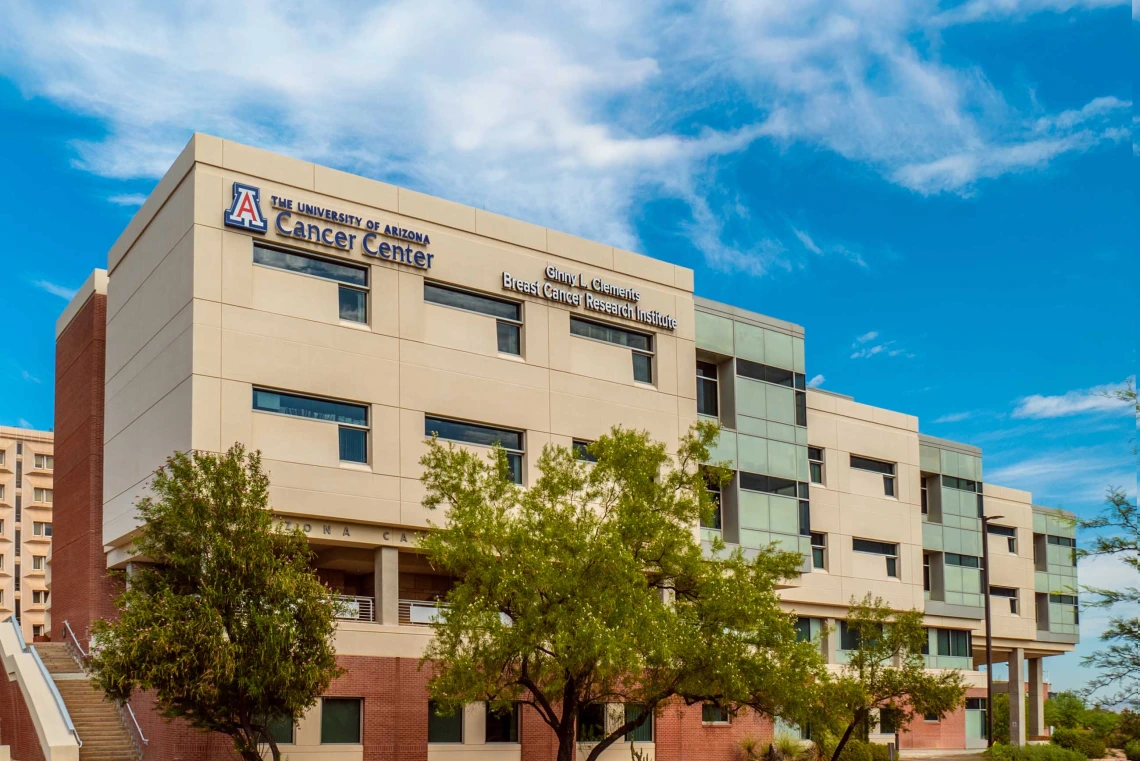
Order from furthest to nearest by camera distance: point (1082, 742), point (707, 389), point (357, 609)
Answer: point (1082, 742), point (707, 389), point (357, 609)

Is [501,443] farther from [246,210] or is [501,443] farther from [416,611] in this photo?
[246,210]

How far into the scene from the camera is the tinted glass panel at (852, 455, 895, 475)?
57.4m

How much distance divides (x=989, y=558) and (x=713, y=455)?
28875 millimetres

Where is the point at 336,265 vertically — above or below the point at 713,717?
above

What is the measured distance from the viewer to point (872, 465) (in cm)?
5819

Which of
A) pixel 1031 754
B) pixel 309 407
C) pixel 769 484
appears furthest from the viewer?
pixel 1031 754

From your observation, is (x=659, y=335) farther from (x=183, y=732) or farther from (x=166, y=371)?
(x=183, y=732)

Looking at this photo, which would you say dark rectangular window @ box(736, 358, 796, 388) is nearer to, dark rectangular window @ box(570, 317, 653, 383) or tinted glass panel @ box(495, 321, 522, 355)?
dark rectangular window @ box(570, 317, 653, 383)

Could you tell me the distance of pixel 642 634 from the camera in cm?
2805

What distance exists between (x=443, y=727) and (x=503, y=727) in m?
2.23

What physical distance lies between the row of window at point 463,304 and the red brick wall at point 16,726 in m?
13.7

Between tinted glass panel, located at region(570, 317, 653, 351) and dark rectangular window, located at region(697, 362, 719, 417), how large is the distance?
169 inches

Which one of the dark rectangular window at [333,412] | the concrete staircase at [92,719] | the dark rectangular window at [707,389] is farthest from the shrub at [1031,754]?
the concrete staircase at [92,719]

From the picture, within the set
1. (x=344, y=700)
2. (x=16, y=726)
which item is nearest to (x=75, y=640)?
(x=16, y=726)
